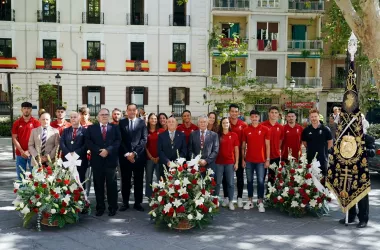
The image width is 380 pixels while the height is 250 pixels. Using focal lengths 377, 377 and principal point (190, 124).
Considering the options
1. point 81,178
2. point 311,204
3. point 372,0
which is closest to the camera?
point 311,204

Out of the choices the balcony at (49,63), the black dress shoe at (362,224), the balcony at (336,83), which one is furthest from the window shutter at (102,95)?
the black dress shoe at (362,224)

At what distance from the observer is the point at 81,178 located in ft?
24.4

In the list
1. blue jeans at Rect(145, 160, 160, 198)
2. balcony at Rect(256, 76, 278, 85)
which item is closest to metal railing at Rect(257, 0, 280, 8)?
balcony at Rect(256, 76, 278, 85)

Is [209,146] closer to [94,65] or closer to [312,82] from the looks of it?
[94,65]

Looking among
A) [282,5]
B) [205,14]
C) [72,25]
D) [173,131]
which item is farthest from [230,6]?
[173,131]

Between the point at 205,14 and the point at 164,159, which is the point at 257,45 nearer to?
the point at 205,14

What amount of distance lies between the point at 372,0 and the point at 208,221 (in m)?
6.16

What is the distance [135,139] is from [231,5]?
23992 millimetres

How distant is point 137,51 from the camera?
27.9 meters

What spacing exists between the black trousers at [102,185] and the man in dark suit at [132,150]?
1.17ft

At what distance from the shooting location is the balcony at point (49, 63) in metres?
26.8

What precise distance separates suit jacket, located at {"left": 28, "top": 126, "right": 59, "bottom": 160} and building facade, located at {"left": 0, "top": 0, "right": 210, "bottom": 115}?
20429mm

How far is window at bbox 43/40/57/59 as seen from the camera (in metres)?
27.1

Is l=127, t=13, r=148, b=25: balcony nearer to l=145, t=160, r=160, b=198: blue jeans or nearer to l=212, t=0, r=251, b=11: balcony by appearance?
l=212, t=0, r=251, b=11: balcony
